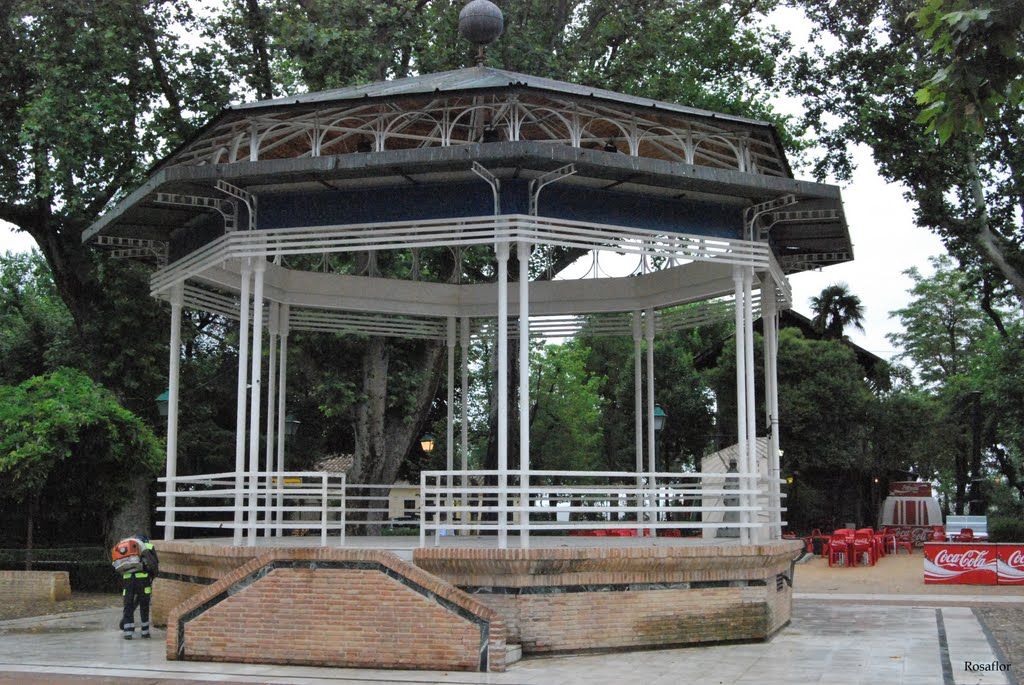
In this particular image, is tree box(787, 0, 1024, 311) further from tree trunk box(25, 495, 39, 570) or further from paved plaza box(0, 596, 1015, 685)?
tree trunk box(25, 495, 39, 570)

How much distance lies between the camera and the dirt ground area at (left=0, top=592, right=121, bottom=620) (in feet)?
66.6

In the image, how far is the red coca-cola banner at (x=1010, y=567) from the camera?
25469 millimetres

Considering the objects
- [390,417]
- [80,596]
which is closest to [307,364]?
[390,417]

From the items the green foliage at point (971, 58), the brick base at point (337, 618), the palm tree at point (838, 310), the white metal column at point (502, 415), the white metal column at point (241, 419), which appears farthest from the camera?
the palm tree at point (838, 310)

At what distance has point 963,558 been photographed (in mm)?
25750

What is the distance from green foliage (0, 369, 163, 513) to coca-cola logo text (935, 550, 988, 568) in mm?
17257

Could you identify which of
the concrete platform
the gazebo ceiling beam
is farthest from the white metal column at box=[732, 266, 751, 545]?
the gazebo ceiling beam

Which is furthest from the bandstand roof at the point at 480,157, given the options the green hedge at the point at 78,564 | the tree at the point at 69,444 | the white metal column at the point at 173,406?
the green hedge at the point at 78,564

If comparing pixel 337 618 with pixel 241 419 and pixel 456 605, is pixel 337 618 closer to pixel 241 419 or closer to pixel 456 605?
pixel 456 605

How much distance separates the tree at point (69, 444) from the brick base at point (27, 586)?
1.56 m

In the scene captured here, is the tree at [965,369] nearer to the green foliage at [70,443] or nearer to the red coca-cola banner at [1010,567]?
the red coca-cola banner at [1010,567]

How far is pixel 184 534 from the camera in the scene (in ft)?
107

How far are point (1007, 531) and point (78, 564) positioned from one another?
1113 inches

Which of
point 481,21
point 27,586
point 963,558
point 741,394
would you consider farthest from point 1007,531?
point 27,586
